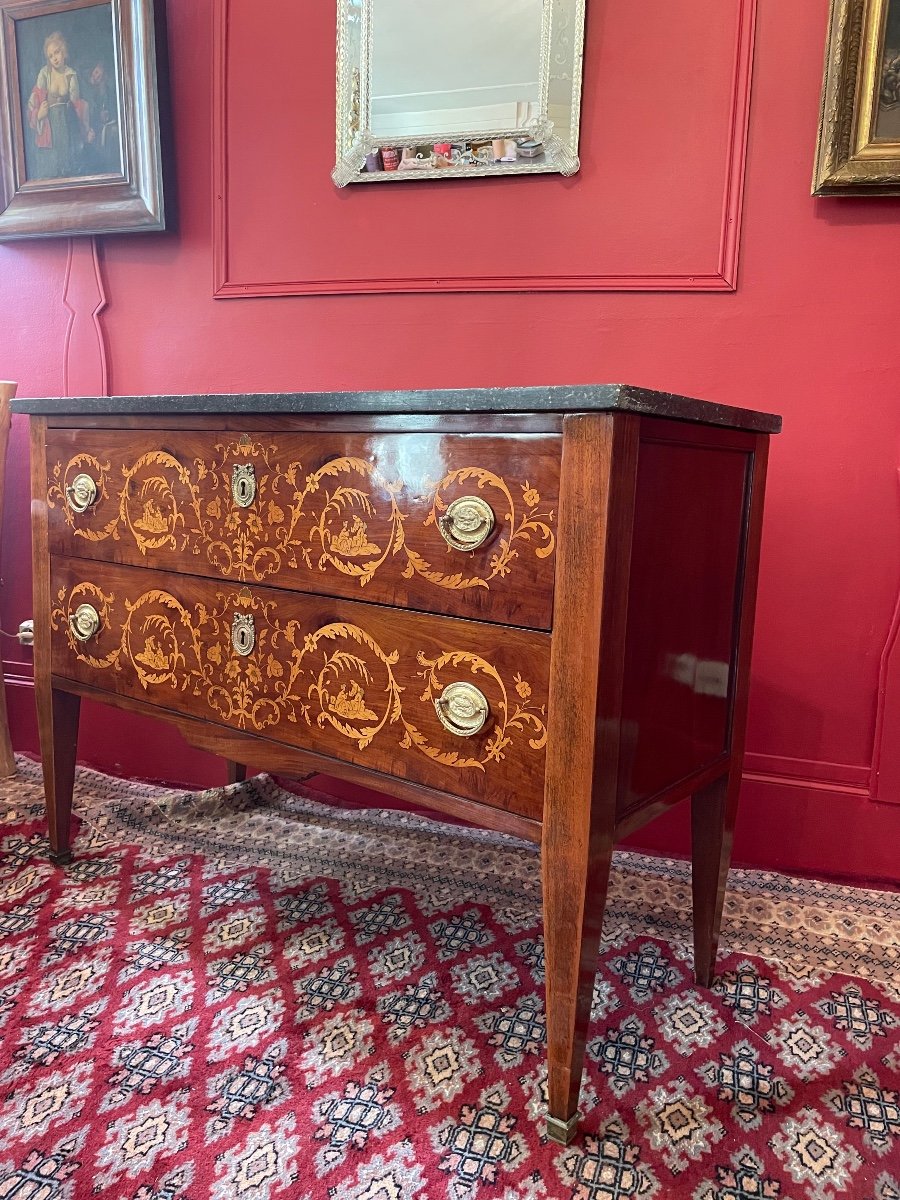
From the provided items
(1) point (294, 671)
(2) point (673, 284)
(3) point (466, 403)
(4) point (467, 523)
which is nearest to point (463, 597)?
(4) point (467, 523)

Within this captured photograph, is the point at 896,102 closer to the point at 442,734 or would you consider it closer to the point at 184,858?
the point at 442,734

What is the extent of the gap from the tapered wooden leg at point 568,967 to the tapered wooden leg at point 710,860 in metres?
0.42

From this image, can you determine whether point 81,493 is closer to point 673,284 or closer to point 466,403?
point 466,403

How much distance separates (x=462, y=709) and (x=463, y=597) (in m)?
0.16

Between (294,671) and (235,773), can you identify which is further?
(235,773)

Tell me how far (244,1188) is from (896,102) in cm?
213

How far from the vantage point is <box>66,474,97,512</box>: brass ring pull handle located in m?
1.56

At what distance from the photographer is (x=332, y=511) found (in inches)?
48.6

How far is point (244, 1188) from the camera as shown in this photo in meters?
1.01

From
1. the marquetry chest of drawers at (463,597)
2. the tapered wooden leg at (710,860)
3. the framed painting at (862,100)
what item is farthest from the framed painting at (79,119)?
the tapered wooden leg at (710,860)

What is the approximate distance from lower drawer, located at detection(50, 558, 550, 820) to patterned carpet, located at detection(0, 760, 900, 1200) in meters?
0.45

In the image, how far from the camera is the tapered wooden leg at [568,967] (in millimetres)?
1051

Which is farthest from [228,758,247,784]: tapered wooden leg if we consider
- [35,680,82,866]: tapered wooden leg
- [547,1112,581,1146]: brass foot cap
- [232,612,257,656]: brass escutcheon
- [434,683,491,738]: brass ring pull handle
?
[547,1112,581,1146]: brass foot cap

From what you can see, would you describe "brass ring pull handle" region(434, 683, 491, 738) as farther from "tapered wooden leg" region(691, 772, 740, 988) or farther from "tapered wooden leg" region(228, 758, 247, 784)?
"tapered wooden leg" region(228, 758, 247, 784)
